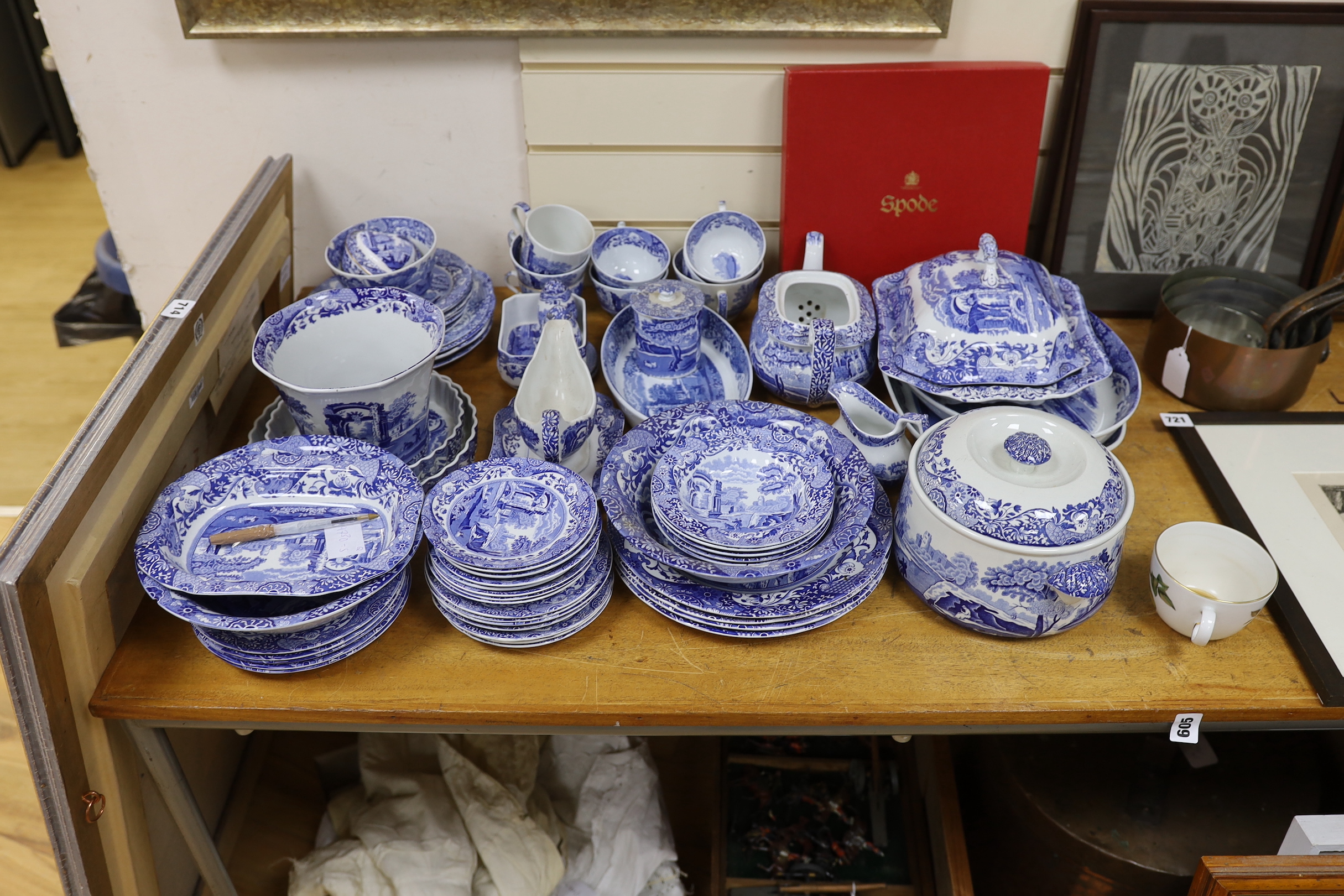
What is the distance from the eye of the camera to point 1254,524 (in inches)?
48.6

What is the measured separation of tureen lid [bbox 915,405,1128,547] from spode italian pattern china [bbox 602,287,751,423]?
1.24ft

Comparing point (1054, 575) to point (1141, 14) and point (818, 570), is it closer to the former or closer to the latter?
point (818, 570)

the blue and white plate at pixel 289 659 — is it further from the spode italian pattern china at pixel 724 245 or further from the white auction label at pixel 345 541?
the spode italian pattern china at pixel 724 245

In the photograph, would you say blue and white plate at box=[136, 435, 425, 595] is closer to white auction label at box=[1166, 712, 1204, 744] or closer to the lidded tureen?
the lidded tureen

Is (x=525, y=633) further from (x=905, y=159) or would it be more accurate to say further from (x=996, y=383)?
(x=905, y=159)

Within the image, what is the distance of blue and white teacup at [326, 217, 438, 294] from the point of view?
1.43 metres

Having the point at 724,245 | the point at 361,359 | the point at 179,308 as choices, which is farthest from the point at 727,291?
the point at 179,308

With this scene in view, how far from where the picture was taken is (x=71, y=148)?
3566 mm

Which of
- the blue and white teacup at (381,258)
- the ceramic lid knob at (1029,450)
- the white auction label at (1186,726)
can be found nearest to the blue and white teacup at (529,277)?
the blue and white teacup at (381,258)

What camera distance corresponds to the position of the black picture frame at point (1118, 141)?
1.41 m

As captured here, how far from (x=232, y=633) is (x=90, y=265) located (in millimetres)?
2261

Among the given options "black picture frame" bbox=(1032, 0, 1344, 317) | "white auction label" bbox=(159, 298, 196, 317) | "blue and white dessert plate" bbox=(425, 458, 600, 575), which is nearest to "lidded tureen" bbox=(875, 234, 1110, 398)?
"black picture frame" bbox=(1032, 0, 1344, 317)

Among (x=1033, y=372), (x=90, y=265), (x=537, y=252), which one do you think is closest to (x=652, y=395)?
(x=537, y=252)

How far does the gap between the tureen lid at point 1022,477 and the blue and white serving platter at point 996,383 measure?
0.13m
